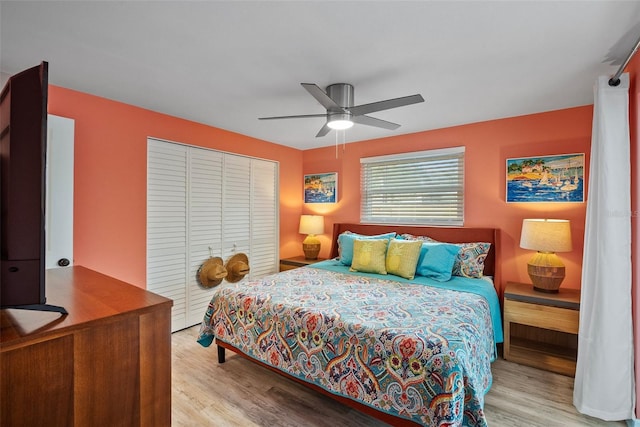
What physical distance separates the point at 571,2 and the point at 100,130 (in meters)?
3.53

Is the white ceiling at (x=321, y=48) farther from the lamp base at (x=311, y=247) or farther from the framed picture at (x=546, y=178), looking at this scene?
the lamp base at (x=311, y=247)

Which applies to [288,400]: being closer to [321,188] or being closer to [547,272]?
[547,272]

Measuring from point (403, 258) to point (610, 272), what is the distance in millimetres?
1513

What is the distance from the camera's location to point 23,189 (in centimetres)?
78

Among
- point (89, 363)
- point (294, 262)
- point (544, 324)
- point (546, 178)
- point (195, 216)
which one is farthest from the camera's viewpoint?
point (294, 262)

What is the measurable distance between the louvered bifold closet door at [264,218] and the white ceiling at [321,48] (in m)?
1.53

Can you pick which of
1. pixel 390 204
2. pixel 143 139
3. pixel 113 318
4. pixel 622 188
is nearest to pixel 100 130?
pixel 143 139

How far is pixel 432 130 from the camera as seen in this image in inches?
148

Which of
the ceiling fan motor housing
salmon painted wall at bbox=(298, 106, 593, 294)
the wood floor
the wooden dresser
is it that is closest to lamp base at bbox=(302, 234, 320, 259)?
salmon painted wall at bbox=(298, 106, 593, 294)

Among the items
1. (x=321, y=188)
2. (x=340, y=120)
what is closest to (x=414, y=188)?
(x=321, y=188)

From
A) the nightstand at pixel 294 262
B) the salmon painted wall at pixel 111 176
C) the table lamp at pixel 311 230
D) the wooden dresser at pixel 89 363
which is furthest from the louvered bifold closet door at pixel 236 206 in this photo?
the wooden dresser at pixel 89 363

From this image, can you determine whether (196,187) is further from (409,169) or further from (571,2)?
(571,2)

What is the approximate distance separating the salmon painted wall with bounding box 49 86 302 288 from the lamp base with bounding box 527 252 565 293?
3.81 metres

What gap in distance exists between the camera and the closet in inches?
128
